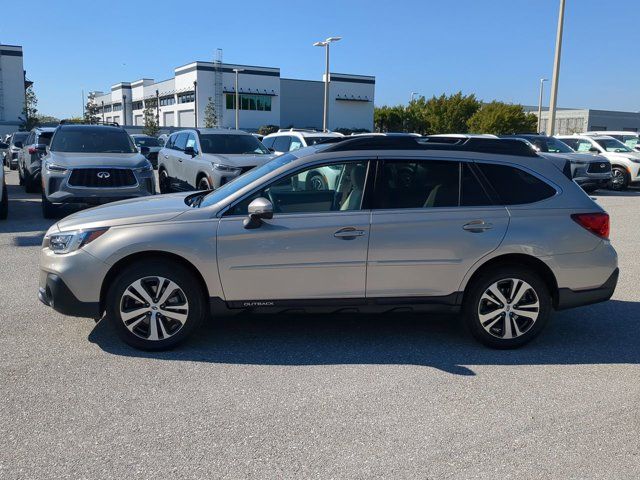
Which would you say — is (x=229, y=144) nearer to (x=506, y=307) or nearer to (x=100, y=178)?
(x=100, y=178)

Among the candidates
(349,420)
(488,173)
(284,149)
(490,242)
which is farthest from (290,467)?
(284,149)

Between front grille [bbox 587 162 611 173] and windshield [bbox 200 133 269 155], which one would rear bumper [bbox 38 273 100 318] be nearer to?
Result: windshield [bbox 200 133 269 155]

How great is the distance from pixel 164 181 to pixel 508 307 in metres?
12.1

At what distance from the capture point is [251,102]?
73.6 meters

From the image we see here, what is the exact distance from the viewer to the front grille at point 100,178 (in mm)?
10828

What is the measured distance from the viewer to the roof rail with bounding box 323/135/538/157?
497cm

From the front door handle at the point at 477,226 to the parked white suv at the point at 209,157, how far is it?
302 inches

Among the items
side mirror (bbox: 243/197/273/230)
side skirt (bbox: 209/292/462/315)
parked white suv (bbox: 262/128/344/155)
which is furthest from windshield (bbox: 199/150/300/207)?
parked white suv (bbox: 262/128/344/155)

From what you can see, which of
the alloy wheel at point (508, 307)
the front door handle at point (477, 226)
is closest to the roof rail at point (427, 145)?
the front door handle at point (477, 226)

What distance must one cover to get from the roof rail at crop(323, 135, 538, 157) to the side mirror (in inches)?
29.9

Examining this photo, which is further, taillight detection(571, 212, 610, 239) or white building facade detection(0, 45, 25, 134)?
white building facade detection(0, 45, 25, 134)

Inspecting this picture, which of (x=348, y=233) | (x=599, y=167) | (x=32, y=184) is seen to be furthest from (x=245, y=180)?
(x=599, y=167)

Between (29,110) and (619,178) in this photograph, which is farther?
(29,110)

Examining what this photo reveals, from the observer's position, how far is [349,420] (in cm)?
373
